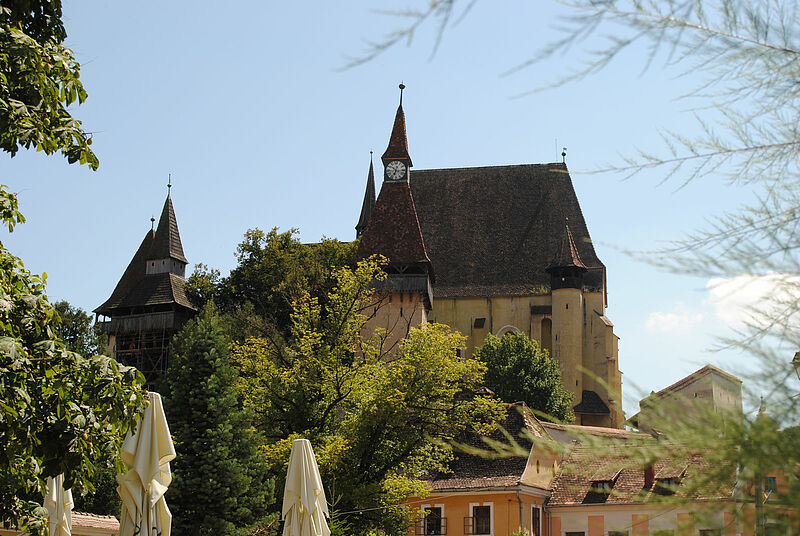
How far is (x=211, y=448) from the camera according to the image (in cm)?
2723

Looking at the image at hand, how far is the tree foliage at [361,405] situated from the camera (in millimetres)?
26297

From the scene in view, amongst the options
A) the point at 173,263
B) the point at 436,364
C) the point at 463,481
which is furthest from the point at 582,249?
the point at 436,364

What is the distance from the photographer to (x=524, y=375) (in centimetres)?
5047

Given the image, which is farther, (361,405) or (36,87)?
(361,405)

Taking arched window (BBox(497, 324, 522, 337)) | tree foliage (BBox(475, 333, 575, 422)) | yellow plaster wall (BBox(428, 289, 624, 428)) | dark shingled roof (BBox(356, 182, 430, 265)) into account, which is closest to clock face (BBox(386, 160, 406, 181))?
dark shingled roof (BBox(356, 182, 430, 265))

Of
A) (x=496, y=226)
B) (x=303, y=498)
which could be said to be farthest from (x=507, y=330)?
(x=303, y=498)

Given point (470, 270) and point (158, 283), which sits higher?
point (470, 270)

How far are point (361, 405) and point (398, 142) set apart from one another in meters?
30.5

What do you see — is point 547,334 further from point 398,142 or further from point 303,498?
point 303,498

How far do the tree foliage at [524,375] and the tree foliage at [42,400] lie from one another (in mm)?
40810

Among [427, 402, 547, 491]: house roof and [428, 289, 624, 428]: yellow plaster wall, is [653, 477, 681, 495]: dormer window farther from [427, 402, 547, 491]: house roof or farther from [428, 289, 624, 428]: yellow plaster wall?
[428, 289, 624, 428]: yellow plaster wall

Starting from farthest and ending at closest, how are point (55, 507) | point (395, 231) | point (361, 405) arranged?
point (395, 231), point (361, 405), point (55, 507)

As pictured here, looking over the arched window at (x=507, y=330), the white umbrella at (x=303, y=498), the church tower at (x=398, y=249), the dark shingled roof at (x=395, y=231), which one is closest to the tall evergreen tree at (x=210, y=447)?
the white umbrella at (x=303, y=498)

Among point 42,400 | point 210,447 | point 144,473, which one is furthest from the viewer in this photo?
point 210,447
